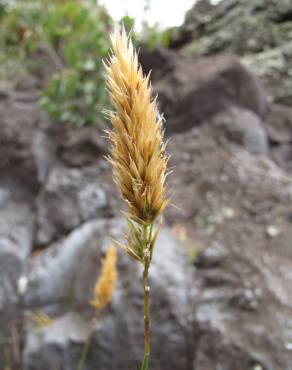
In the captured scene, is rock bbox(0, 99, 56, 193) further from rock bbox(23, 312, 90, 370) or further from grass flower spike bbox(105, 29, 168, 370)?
grass flower spike bbox(105, 29, 168, 370)

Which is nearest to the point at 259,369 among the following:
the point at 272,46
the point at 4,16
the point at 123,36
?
the point at 123,36

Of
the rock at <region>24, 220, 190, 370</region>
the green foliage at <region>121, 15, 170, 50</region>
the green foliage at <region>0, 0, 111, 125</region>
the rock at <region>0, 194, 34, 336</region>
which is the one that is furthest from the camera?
the green foliage at <region>121, 15, 170, 50</region>

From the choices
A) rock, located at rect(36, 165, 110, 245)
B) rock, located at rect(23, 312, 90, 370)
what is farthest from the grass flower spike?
rock, located at rect(36, 165, 110, 245)

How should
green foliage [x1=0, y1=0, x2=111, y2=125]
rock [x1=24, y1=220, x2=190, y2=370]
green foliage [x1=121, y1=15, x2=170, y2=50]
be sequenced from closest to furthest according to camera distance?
rock [x1=24, y1=220, x2=190, y2=370] < green foliage [x1=0, y1=0, x2=111, y2=125] < green foliage [x1=121, y1=15, x2=170, y2=50]

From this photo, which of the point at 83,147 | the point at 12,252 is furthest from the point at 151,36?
the point at 12,252

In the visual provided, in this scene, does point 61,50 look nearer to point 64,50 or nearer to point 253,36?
point 64,50

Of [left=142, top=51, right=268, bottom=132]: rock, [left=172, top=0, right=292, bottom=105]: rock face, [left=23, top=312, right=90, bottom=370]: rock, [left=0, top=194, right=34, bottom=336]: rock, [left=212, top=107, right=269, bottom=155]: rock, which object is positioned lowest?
[left=23, top=312, right=90, bottom=370]: rock
